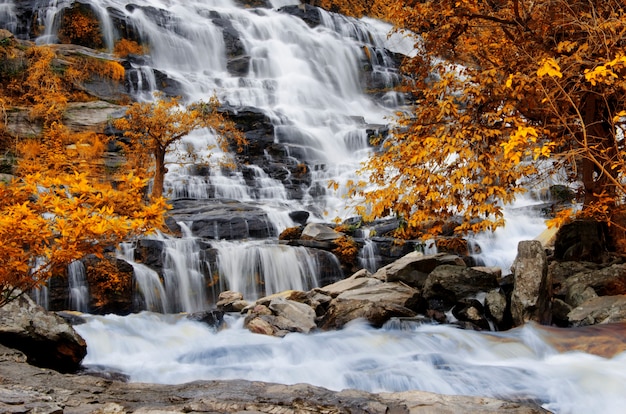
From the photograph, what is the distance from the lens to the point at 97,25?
78.5 ft

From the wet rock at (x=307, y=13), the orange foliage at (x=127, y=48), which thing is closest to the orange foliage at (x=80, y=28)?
the orange foliage at (x=127, y=48)

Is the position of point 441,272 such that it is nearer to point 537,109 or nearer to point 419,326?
point 419,326

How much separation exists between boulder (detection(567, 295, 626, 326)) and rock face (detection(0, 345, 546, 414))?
3.33 m

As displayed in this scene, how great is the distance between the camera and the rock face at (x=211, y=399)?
388 centimetres

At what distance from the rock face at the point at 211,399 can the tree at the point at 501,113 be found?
102 inches

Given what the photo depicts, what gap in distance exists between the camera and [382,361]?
662 centimetres

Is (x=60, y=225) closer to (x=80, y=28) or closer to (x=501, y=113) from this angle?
(x=501, y=113)

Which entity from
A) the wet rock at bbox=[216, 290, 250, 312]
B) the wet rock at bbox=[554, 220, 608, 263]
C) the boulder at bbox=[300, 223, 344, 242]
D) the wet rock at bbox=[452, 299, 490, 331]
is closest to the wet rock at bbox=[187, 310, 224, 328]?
the wet rock at bbox=[216, 290, 250, 312]

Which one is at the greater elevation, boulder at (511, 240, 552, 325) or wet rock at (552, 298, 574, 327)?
boulder at (511, 240, 552, 325)

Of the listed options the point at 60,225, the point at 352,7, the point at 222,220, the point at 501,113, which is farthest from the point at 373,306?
the point at 352,7

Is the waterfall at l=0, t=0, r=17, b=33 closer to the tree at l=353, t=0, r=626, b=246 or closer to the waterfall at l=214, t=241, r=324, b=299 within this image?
the waterfall at l=214, t=241, r=324, b=299

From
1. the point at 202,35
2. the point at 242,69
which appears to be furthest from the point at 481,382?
the point at 202,35

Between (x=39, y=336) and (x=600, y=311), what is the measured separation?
714 centimetres

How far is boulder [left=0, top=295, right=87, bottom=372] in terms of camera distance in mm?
5695
